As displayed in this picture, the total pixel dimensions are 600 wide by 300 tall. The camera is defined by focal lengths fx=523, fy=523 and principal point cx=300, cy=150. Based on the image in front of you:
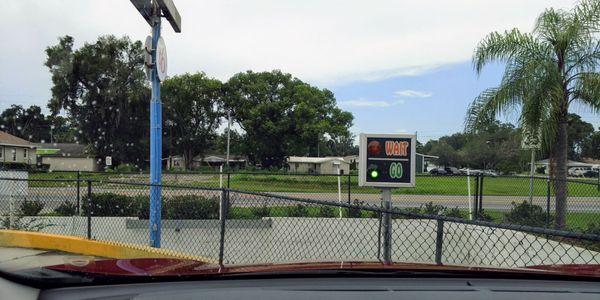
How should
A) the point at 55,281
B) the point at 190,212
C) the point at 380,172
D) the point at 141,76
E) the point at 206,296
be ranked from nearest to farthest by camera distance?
the point at 206,296, the point at 55,281, the point at 380,172, the point at 190,212, the point at 141,76

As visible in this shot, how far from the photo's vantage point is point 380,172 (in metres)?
7.48

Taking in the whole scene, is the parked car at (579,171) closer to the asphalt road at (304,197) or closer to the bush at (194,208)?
the asphalt road at (304,197)

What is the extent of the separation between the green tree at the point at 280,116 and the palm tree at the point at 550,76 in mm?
32677

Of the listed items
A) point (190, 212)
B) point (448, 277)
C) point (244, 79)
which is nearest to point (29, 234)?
point (190, 212)

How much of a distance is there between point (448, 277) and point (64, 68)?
3215 centimetres

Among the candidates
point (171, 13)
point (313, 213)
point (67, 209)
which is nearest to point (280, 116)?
point (313, 213)

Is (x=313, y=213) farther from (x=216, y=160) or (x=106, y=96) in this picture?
(x=216, y=160)

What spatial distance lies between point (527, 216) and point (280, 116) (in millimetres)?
37107

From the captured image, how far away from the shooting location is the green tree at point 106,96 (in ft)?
105

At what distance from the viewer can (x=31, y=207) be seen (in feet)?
38.4

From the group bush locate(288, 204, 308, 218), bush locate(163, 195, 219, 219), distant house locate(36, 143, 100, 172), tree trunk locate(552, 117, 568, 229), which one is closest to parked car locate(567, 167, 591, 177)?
tree trunk locate(552, 117, 568, 229)

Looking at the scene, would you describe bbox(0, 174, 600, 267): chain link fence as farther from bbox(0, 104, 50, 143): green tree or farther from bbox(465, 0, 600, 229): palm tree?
bbox(0, 104, 50, 143): green tree

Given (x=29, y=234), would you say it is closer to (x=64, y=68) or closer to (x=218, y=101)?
(x=64, y=68)

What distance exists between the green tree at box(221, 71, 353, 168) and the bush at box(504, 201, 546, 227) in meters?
31.7
